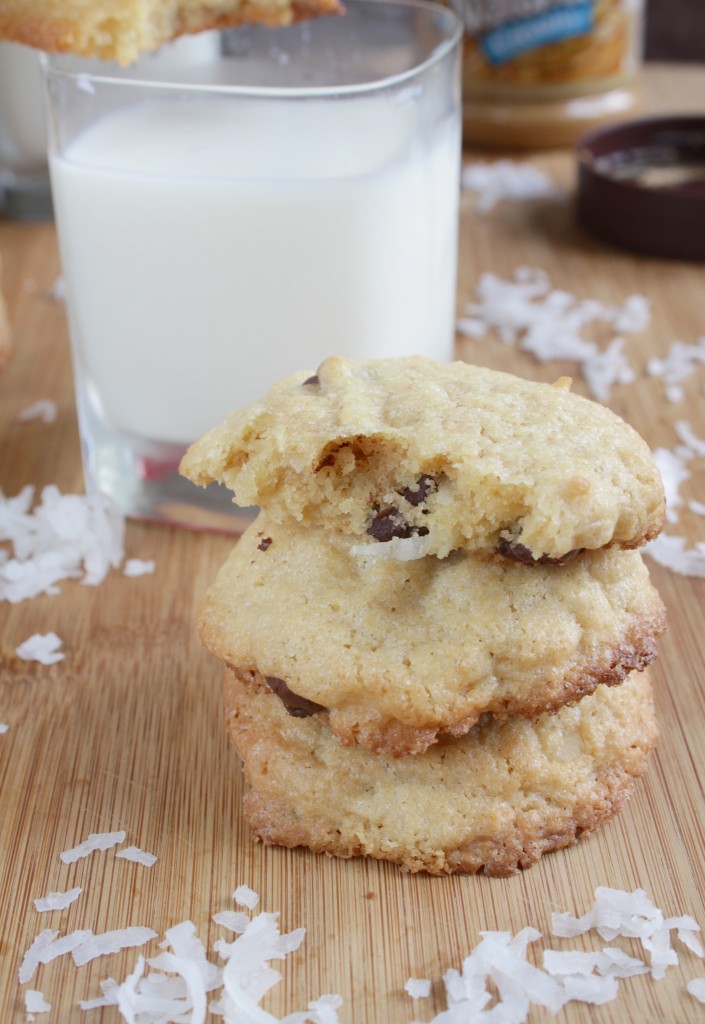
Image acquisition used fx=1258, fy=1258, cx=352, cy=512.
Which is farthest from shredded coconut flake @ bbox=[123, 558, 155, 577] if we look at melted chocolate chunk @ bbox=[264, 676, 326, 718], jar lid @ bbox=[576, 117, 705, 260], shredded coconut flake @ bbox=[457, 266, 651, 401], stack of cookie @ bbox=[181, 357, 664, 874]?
jar lid @ bbox=[576, 117, 705, 260]

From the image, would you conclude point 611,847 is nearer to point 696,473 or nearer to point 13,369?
point 696,473

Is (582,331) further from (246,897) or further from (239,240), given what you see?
(246,897)

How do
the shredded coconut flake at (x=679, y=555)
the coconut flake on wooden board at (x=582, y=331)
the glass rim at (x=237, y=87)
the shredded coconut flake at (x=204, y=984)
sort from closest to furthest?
the shredded coconut flake at (x=204, y=984), the glass rim at (x=237, y=87), the shredded coconut flake at (x=679, y=555), the coconut flake on wooden board at (x=582, y=331)

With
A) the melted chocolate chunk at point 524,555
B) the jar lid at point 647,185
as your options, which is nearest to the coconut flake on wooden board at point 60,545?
the melted chocolate chunk at point 524,555

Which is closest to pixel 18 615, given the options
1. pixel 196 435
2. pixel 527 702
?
pixel 196 435

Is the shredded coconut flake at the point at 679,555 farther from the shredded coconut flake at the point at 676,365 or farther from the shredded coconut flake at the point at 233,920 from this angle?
the shredded coconut flake at the point at 233,920

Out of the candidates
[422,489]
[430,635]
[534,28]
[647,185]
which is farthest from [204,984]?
[534,28]
